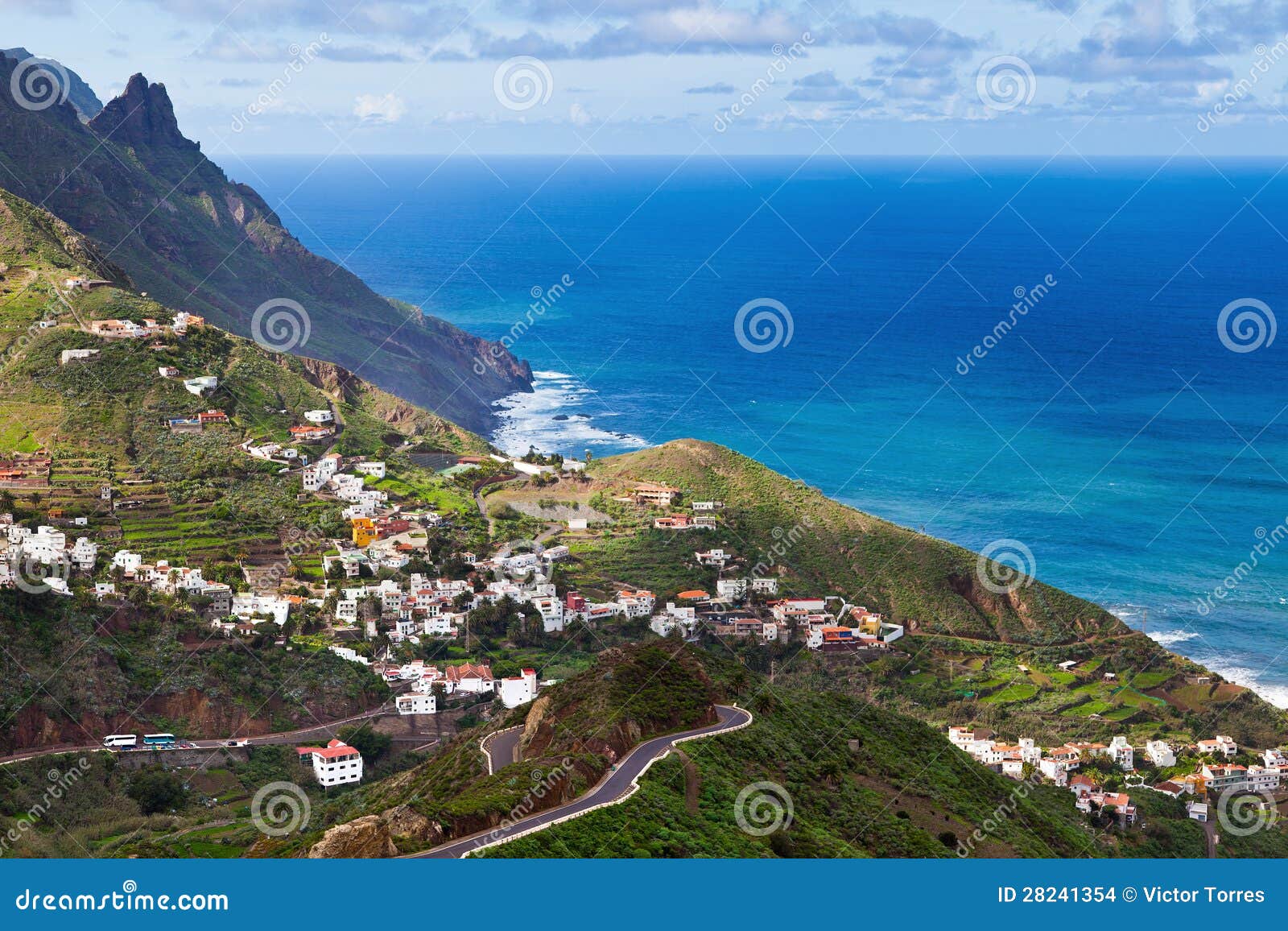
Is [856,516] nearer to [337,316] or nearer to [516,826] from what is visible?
[516,826]

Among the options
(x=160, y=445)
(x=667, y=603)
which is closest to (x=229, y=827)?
(x=667, y=603)

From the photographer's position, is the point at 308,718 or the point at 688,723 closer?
the point at 688,723

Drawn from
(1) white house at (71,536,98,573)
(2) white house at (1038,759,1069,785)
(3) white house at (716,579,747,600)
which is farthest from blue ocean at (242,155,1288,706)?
(1) white house at (71,536,98,573)

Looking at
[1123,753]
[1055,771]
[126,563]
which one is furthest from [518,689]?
[1123,753]

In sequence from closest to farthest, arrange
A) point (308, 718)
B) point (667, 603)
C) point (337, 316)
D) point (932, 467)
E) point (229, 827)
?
point (229, 827) → point (308, 718) → point (667, 603) → point (932, 467) → point (337, 316)

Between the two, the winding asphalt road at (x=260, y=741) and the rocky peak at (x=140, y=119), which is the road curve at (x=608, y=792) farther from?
the rocky peak at (x=140, y=119)

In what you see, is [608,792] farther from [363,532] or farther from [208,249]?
[208,249]

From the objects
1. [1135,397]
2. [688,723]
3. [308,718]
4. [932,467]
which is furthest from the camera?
[1135,397]

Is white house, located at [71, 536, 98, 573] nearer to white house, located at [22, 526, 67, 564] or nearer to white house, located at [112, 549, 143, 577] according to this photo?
white house, located at [22, 526, 67, 564]
